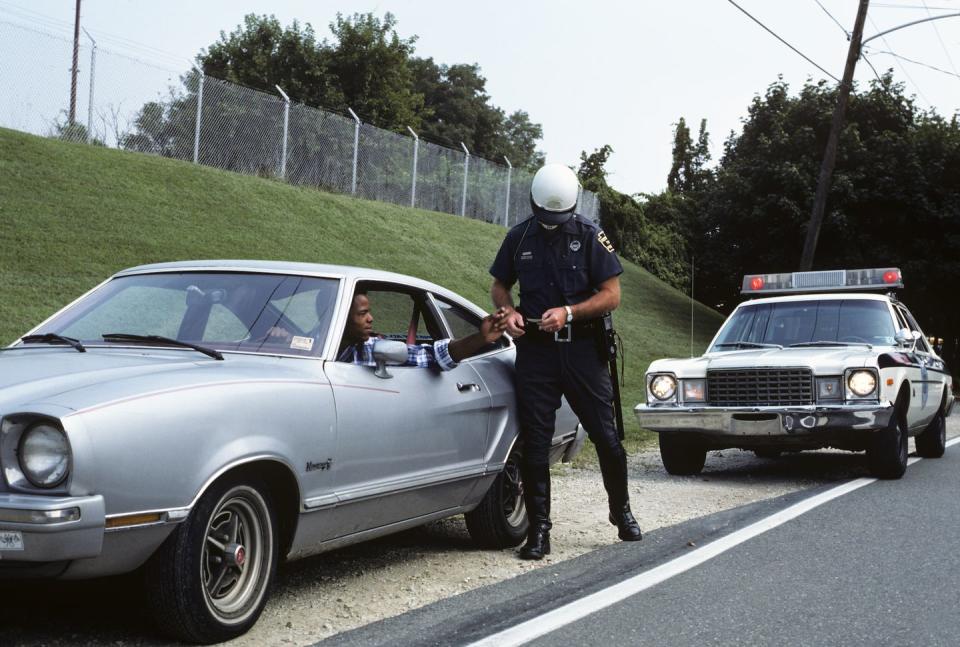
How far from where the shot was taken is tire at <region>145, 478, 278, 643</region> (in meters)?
3.84

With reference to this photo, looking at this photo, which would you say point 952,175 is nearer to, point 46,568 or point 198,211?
point 198,211

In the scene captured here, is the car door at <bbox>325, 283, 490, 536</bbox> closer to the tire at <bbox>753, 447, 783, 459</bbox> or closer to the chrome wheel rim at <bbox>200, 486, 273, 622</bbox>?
the chrome wheel rim at <bbox>200, 486, 273, 622</bbox>

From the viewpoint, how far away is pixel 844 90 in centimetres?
2184

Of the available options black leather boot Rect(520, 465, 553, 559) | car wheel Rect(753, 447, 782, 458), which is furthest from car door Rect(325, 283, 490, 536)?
car wheel Rect(753, 447, 782, 458)

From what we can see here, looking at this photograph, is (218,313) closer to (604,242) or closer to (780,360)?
(604,242)

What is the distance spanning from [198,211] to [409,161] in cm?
808

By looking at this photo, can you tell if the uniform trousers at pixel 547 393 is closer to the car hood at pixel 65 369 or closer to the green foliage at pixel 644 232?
the car hood at pixel 65 369

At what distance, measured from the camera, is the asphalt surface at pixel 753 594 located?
443 centimetres

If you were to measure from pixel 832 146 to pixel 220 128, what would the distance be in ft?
38.3

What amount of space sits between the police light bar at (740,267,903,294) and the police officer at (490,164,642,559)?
19.4ft

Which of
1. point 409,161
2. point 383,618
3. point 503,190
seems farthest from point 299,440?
point 503,190

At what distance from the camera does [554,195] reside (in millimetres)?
5887

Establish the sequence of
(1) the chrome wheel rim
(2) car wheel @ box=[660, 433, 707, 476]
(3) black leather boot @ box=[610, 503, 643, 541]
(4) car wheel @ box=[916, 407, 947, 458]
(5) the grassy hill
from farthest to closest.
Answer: (5) the grassy hill
(4) car wheel @ box=[916, 407, 947, 458]
(2) car wheel @ box=[660, 433, 707, 476]
(3) black leather boot @ box=[610, 503, 643, 541]
(1) the chrome wheel rim

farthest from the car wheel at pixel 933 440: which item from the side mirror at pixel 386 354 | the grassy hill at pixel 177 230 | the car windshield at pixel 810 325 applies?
the side mirror at pixel 386 354
